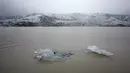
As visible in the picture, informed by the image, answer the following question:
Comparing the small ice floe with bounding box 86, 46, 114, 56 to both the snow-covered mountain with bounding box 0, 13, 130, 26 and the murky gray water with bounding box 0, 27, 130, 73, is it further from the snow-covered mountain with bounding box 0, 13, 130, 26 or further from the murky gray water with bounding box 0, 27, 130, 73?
the snow-covered mountain with bounding box 0, 13, 130, 26

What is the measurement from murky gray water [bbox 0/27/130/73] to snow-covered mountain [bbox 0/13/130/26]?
0.15 feet

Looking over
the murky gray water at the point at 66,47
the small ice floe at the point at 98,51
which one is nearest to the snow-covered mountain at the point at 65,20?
the murky gray water at the point at 66,47

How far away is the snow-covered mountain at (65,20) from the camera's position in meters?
1.52

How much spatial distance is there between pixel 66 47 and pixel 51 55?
152 mm

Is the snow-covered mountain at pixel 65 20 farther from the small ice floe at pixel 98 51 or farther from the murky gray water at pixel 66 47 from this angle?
the small ice floe at pixel 98 51

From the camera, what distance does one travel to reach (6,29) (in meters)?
1.53

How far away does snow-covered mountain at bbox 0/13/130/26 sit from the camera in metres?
1.52

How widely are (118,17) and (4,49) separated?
3.50ft

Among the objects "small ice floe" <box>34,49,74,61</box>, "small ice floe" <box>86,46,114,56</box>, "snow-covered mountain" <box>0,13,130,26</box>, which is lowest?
"small ice floe" <box>34,49,74,61</box>

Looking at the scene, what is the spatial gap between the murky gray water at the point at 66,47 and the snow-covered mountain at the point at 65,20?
0.15ft

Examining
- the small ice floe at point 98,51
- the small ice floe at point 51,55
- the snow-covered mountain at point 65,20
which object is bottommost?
the small ice floe at point 51,55

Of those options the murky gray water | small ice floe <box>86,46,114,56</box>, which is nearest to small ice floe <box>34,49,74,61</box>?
the murky gray water

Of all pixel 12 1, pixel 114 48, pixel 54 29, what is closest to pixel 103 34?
pixel 114 48

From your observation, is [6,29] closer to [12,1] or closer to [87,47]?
[12,1]
